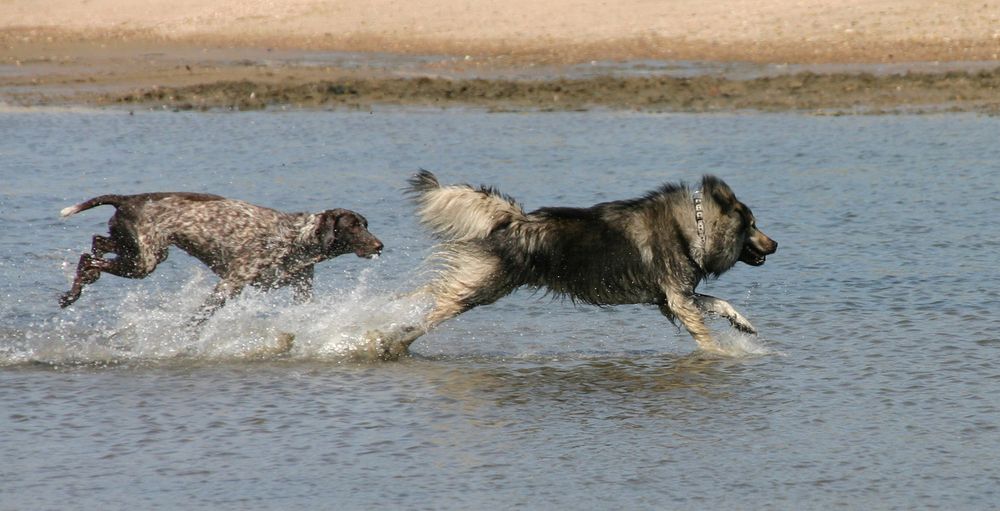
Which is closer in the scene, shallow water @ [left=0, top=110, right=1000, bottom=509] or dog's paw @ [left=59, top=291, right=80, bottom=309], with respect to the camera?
shallow water @ [left=0, top=110, right=1000, bottom=509]

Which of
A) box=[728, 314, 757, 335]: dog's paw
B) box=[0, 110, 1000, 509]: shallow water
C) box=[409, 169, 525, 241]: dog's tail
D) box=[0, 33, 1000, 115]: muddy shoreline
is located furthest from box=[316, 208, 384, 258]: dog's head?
box=[0, 33, 1000, 115]: muddy shoreline

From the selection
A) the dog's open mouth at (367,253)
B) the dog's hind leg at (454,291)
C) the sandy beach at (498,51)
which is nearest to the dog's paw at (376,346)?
the dog's hind leg at (454,291)

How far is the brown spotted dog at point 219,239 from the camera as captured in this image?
8.59 m

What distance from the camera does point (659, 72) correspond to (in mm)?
21578

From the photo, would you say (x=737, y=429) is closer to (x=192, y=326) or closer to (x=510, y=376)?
(x=510, y=376)

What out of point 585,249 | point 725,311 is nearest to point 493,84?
point 725,311

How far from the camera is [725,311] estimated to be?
8.42 metres

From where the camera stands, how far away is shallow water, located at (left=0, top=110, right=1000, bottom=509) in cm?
598

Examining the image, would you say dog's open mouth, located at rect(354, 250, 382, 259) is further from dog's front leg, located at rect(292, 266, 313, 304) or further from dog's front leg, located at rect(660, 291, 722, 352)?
dog's front leg, located at rect(660, 291, 722, 352)

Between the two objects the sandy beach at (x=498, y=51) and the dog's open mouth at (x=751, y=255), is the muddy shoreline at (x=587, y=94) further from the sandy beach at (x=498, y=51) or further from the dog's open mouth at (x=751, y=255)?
the dog's open mouth at (x=751, y=255)

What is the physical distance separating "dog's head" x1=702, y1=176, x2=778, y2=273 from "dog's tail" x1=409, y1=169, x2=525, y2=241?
1135 mm

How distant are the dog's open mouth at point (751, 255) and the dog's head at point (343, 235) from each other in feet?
6.89

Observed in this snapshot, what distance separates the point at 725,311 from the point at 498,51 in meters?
15.6

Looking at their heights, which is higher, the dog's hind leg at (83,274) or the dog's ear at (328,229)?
the dog's ear at (328,229)
